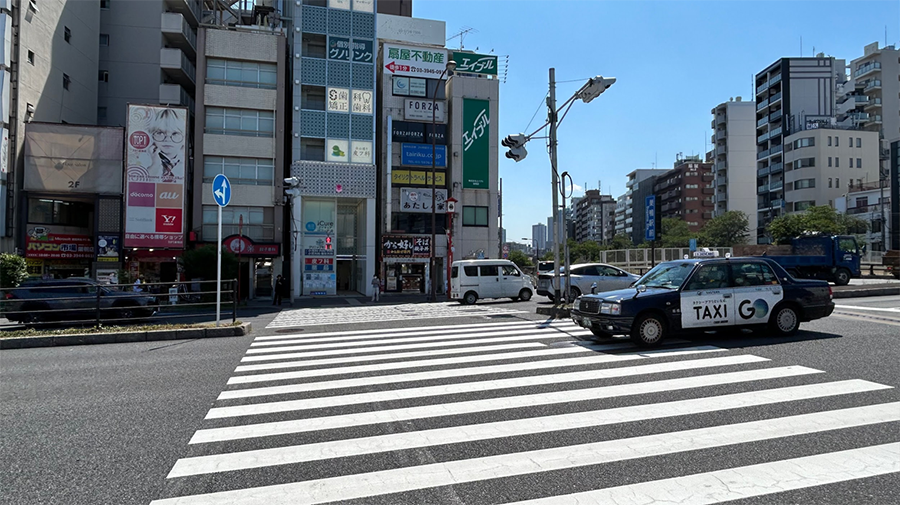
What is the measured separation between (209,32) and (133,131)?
816 cm

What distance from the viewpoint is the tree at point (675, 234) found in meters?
76.2

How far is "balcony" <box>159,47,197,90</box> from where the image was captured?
3681 centimetres

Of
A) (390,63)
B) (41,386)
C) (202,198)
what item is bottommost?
(41,386)

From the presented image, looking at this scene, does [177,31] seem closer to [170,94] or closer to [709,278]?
[170,94]

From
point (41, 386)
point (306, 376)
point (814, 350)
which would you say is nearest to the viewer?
point (41, 386)

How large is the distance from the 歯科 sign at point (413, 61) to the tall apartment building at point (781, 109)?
171 ft

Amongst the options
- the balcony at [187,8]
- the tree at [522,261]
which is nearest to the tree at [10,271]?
the balcony at [187,8]

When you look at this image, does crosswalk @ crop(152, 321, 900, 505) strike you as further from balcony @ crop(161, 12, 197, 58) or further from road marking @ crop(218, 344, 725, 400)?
balcony @ crop(161, 12, 197, 58)

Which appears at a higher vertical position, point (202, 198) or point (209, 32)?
point (209, 32)

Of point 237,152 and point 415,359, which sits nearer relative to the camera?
point 415,359

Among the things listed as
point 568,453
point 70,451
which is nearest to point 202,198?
point 70,451

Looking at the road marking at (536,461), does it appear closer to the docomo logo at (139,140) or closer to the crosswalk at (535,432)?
the crosswalk at (535,432)

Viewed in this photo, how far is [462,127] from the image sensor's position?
3881 cm

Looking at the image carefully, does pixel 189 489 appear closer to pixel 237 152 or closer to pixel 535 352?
pixel 535 352
